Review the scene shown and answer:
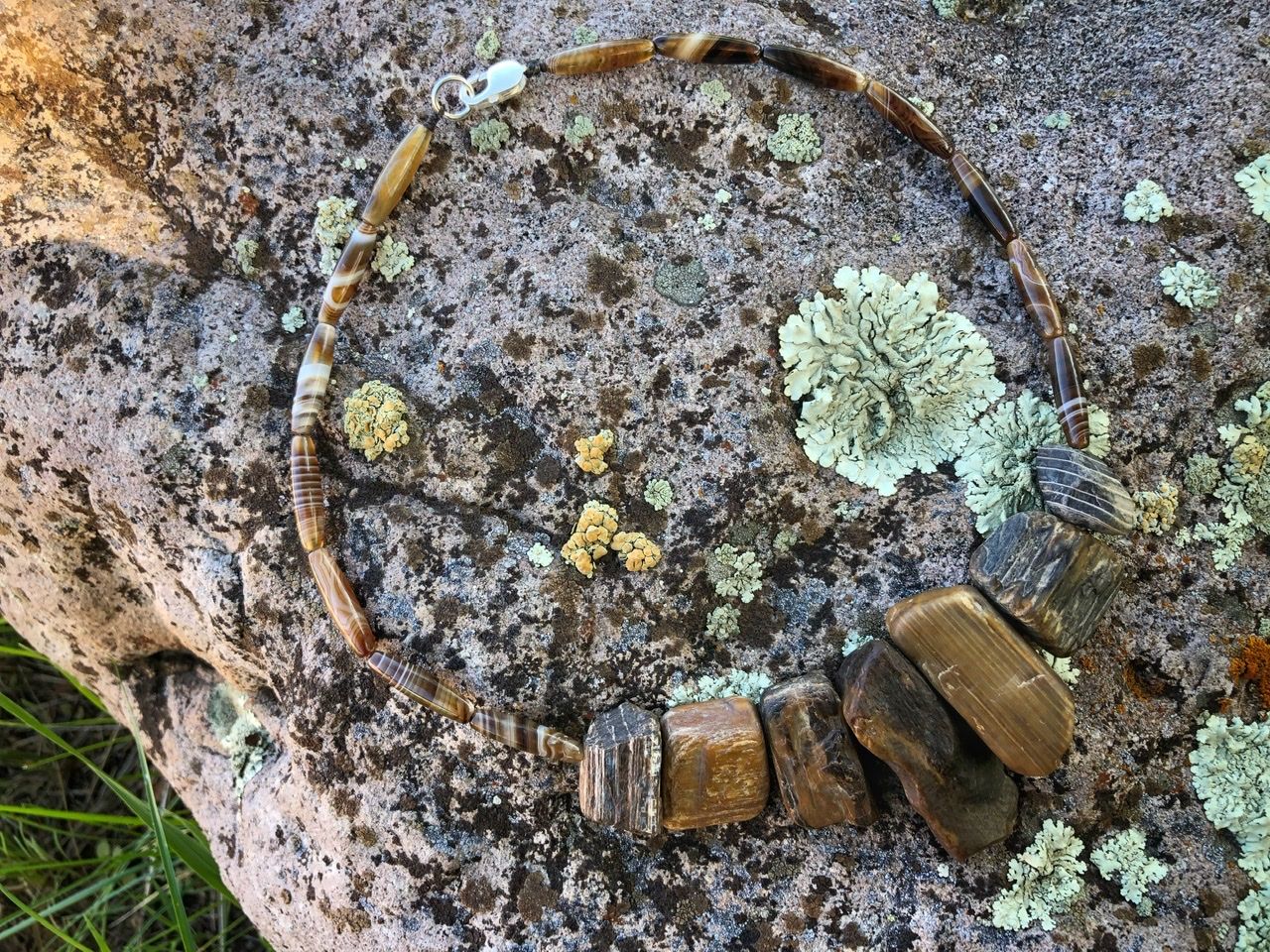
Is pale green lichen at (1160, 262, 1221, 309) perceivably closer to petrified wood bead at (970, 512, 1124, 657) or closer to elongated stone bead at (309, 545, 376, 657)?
petrified wood bead at (970, 512, 1124, 657)

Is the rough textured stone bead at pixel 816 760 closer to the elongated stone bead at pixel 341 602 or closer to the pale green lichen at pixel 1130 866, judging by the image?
the pale green lichen at pixel 1130 866

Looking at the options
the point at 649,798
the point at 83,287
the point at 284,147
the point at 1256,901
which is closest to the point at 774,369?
the point at 649,798

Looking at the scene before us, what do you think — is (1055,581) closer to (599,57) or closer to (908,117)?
(908,117)

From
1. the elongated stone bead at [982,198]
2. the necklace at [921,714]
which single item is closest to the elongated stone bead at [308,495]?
the necklace at [921,714]

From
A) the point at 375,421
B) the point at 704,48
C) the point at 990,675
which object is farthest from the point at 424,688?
the point at 704,48

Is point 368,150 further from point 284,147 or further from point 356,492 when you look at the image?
point 356,492

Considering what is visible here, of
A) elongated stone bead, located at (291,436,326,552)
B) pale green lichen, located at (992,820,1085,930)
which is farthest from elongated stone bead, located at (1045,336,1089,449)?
elongated stone bead, located at (291,436,326,552)
